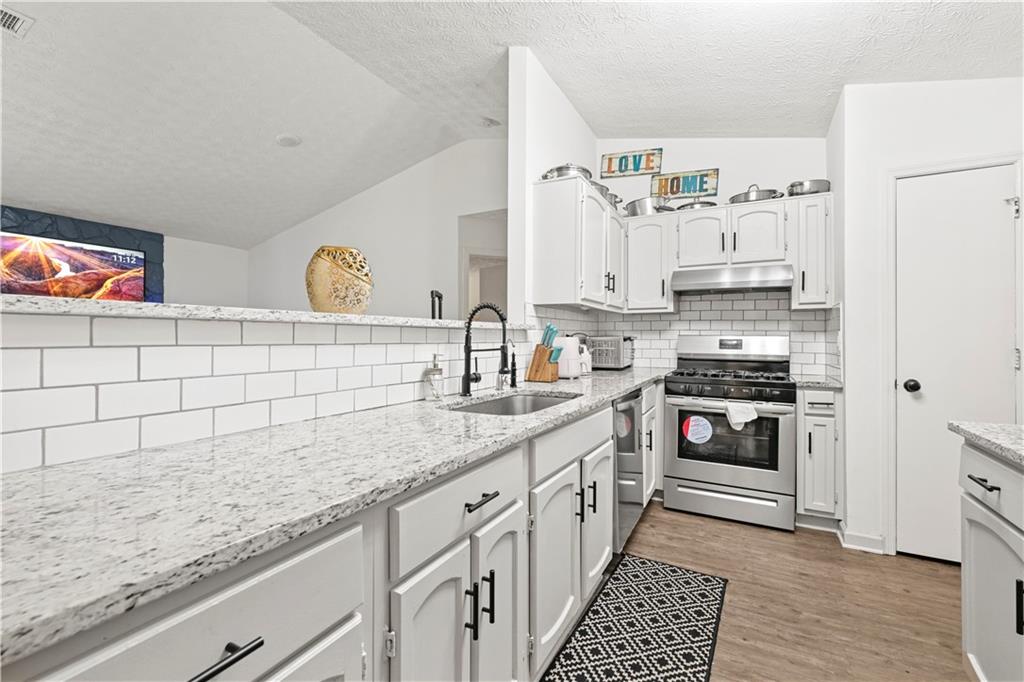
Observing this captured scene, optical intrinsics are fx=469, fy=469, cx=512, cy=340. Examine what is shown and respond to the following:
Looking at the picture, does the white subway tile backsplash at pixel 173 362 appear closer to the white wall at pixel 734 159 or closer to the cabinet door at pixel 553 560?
the cabinet door at pixel 553 560

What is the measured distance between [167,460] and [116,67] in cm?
369

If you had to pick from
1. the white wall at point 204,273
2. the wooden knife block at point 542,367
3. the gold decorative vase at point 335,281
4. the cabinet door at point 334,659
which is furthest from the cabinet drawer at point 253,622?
the white wall at point 204,273

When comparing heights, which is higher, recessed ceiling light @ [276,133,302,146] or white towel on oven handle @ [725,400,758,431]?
recessed ceiling light @ [276,133,302,146]

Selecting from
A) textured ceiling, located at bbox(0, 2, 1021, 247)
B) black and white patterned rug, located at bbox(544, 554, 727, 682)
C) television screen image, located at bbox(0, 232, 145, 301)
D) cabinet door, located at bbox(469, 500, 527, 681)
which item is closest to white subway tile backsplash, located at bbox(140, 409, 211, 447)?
cabinet door, located at bbox(469, 500, 527, 681)

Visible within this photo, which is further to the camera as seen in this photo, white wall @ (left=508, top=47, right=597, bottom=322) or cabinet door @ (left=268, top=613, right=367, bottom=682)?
white wall @ (left=508, top=47, right=597, bottom=322)

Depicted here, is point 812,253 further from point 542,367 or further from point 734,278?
point 542,367

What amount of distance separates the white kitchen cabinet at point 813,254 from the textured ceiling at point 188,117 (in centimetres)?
318

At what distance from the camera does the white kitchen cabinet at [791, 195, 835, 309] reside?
307 centimetres

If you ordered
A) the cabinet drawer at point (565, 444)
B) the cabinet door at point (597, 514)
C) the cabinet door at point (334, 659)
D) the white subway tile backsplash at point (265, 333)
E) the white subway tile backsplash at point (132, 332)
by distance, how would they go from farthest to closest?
the cabinet door at point (597, 514) → the cabinet drawer at point (565, 444) → the white subway tile backsplash at point (265, 333) → the white subway tile backsplash at point (132, 332) → the cabinet door at point (334, 659)

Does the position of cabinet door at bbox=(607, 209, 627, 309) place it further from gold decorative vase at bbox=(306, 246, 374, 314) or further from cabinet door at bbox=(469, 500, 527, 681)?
cabinet door at bbox=(469, 500, 527, 681)

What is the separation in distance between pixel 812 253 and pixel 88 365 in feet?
11.9

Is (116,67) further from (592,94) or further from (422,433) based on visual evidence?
(422,433)

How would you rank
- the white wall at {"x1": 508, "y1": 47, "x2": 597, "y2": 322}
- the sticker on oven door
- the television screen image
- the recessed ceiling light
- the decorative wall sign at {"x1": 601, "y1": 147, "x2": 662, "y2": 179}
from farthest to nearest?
the television screen image, the recessed ceiling light, the decorative wall sign at {"x1": 601, "y1": 147, "x2": 662, "y2": 179}, the sticker on oven door, the white wall at {"x1": 508, "y1": 47, "x2": 597, "y2": 322}

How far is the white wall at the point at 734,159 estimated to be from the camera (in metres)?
3.50
